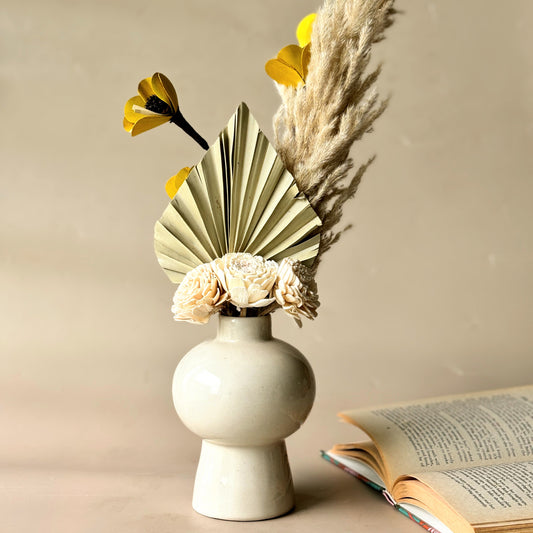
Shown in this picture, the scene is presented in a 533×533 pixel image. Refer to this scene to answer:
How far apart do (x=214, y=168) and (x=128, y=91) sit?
3.47ft

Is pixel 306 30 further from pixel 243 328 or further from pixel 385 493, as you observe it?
pixel 385 493

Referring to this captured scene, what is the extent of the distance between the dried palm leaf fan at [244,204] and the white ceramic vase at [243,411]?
0.11m

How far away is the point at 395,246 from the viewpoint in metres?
2.20

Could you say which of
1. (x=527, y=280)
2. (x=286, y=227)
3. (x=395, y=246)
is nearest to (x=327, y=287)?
(x=395, y=246)

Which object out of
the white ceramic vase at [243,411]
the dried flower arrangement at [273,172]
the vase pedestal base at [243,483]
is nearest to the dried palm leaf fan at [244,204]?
the dried flower arrangement at [273,172]

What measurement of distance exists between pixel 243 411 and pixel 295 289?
0.59 ft

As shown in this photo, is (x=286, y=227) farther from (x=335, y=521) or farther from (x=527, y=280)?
(x=527, y=280)

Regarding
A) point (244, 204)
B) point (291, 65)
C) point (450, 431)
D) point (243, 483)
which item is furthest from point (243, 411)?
point (291, 65)

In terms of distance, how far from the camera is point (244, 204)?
45.0 inches

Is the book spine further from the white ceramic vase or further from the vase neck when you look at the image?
the vase neck

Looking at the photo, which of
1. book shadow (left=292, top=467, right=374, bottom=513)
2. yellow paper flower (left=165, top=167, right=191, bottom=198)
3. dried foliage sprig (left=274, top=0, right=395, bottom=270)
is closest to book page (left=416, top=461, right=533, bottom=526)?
book shadow (left=292, top=467, right=374, bottom=513)

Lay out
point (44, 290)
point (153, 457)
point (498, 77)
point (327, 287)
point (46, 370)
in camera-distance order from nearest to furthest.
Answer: point (153, 457), point (46, 370), point (44, 290), point (327, 287), point (498, 77)

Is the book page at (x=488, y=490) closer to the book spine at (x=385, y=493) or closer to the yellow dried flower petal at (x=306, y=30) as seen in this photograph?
the book spine at (x=385, y=493)

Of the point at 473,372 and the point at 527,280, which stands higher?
the point at 527,280
